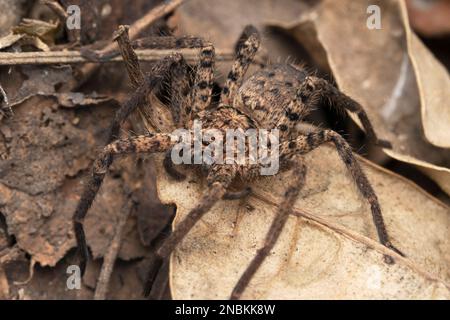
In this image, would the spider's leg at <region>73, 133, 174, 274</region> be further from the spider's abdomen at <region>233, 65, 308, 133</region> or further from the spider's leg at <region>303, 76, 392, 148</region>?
the spider's leg at <region>303, 76, 392, 148</region>

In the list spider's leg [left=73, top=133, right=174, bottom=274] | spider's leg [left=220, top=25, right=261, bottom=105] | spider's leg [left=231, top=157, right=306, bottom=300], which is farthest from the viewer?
spider's leg [left=220, top=25, right=261, bottom=105]

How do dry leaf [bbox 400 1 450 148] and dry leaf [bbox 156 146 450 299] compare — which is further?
dry leaf [bbox 400 1 450 148]

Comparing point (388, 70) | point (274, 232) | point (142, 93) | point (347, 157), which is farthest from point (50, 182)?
point (388, 70)

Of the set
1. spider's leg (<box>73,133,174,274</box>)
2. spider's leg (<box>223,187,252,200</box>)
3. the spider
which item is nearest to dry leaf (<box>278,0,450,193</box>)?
the spider

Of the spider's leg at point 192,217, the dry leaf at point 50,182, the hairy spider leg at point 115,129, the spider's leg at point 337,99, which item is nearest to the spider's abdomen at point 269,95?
the spider's leg at point 337,99

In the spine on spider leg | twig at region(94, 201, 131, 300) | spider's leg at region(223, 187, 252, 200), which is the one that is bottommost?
twig at region(94, 201, 131, 300)

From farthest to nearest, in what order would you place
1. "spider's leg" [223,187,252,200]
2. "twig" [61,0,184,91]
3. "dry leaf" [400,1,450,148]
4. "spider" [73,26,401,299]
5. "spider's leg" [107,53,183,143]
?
"twig" [61,0,184,91], "dry leaf" [400,1,450,148], "spider's leg" [107,53,183,143], "spider's leg" [223,187,252,200], "spider" [73,26,401,299]

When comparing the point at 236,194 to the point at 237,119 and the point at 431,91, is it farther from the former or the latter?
the point at 431,91
